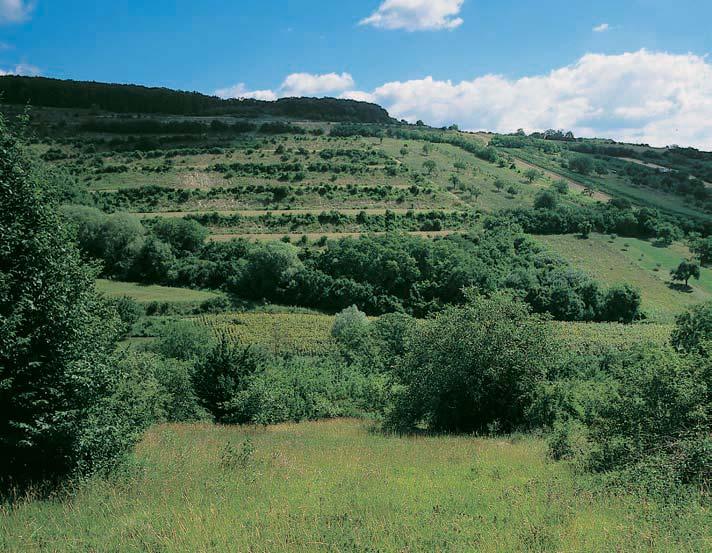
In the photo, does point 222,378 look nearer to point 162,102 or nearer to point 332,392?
point 332,392

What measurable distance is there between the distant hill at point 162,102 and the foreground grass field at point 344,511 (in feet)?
401

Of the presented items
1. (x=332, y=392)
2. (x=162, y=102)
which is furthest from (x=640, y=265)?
(x=162, y=102)

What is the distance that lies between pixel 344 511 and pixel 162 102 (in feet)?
500

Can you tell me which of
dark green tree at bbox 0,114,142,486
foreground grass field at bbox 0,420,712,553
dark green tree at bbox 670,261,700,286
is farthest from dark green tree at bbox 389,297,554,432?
dark green tree at bbox 670,261,700,286

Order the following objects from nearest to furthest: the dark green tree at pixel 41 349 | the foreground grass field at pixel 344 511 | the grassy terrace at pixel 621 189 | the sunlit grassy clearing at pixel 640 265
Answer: the foreground grass field at pixel 344 511 < the dark green tree at pixel 41 349 < the sunlit grassy clearing at pixel 640 265 < the grassy terrace at pixel 621 189

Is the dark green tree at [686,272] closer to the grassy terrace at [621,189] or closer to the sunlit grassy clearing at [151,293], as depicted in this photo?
the grassy terrace at [621,189]

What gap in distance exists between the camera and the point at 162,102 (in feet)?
460

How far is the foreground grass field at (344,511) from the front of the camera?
663 cm

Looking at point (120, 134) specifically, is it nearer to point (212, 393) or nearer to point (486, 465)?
point (212, 393)

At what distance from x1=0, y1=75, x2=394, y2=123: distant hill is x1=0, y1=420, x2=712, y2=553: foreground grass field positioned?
122 metres

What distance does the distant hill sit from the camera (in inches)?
4795

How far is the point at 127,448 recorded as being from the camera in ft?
33.1

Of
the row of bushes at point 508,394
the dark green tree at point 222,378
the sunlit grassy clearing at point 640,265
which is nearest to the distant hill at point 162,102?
the sunlit grassy clearing at point 640,265

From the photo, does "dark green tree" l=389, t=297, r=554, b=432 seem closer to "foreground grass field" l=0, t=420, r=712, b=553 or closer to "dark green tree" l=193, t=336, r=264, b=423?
"foreground grass field" l=0, t=420, r=712, b=553
